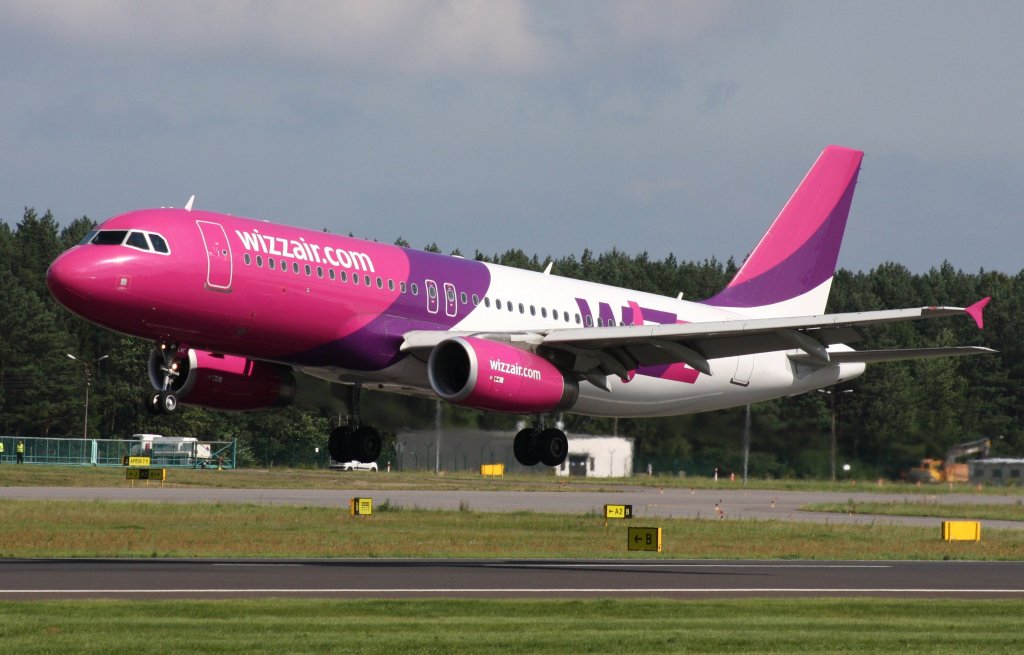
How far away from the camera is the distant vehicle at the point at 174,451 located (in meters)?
118

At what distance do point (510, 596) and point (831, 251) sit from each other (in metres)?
22.1

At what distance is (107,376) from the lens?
4953 inches

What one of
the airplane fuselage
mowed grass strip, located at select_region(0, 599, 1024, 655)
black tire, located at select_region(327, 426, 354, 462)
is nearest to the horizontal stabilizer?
the airplane fuselage

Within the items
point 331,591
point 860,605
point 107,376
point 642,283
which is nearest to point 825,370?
point 860,605

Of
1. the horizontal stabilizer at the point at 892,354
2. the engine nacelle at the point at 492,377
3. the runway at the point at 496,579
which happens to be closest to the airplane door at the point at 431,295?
the engine nacelle at the point at 492,377

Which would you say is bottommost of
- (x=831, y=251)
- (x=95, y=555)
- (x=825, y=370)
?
(x=95, y=555)

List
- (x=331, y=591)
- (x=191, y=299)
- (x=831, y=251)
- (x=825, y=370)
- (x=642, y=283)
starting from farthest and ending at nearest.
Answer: (x=642, y=283) → (x=831, y=251) → (x=825, y=370) → (x=331, y=591) → (x=191, y=299)

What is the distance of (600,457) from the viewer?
96.1m

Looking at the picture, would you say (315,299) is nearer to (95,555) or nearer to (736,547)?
(95,555)

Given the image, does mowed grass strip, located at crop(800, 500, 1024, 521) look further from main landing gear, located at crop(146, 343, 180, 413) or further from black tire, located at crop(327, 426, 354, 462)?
main landing gear, located at crop(146, 343, 180, 413)

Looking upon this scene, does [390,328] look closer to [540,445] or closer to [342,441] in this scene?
[342,441]

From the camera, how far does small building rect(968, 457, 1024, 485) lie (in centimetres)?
7812

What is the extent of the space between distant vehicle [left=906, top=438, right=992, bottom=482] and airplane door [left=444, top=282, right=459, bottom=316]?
2871 cm

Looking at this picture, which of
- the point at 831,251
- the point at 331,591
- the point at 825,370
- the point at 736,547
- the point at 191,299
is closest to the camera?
the point at 191,299
